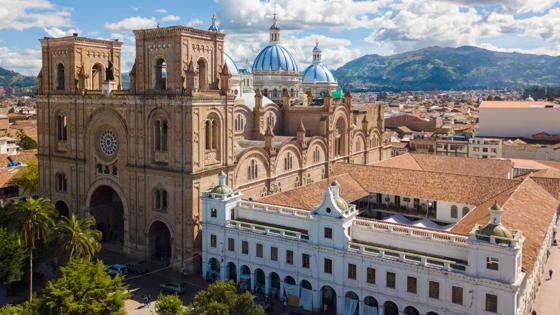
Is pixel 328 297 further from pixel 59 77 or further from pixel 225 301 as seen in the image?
pixel 59 77

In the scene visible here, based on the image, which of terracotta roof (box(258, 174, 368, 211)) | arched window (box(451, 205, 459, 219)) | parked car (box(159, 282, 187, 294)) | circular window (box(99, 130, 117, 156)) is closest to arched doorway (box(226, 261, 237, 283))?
parked car (box(159, 282, 187, 294))

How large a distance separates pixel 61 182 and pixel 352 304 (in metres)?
38.3

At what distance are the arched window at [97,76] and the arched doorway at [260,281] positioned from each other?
100 feet

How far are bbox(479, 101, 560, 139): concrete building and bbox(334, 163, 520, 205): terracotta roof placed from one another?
66048mm

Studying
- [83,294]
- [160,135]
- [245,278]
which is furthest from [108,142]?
[83,294]

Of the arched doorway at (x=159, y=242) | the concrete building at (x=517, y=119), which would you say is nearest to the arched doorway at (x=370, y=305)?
the arched doorway at (x=159, y=242)

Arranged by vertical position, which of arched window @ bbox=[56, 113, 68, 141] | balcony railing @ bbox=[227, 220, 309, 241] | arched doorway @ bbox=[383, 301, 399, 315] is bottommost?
arched doorway @ bbox=[383, 301, 399, 315]

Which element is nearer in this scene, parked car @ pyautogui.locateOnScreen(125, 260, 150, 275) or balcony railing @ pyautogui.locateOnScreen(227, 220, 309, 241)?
balcony railing @ pyautogui.locateOnScreen(227, 220, 309, 241)

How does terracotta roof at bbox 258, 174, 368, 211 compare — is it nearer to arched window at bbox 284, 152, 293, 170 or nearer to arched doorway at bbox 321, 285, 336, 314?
arched window at bbox 284, 152, 293, 170

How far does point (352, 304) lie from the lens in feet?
139

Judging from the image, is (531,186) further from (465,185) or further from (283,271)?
(283,271)

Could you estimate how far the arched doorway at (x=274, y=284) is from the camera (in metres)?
46.6

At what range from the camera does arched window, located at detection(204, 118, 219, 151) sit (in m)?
53.3

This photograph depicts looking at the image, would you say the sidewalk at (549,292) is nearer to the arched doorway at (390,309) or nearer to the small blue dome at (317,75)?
the arched doorway at (390,309)
